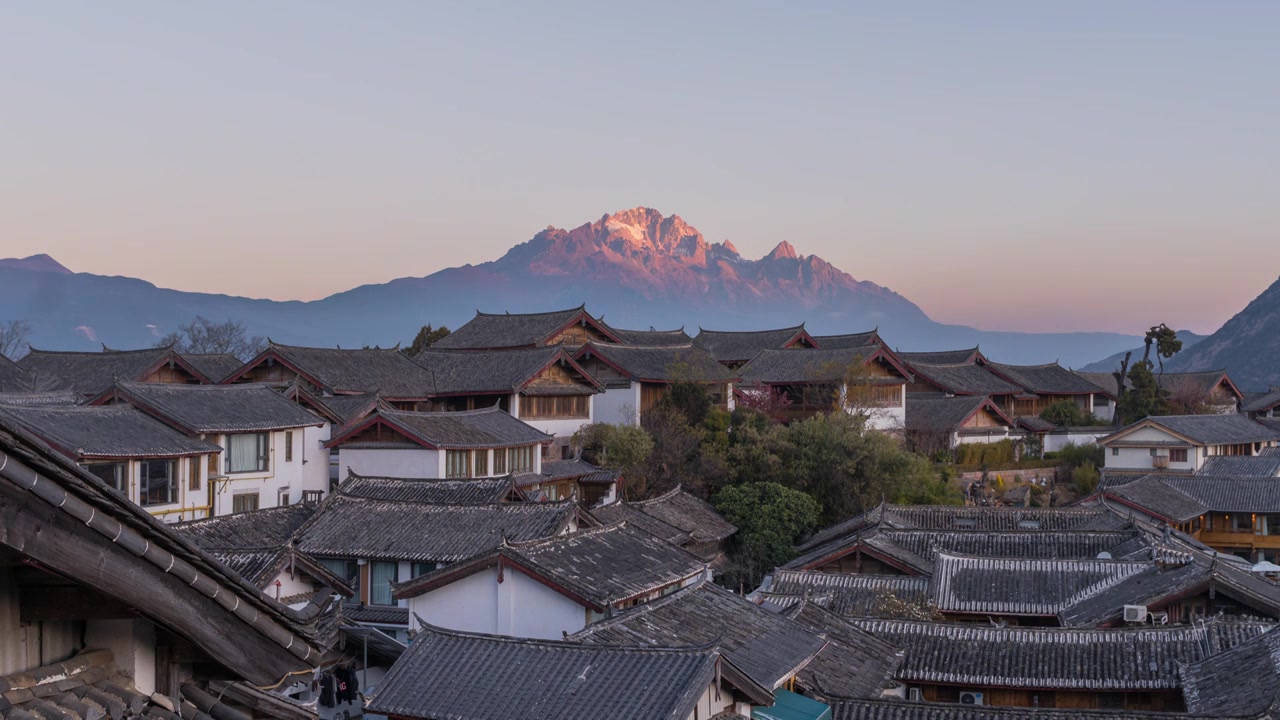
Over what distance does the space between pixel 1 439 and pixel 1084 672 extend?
2306 cm

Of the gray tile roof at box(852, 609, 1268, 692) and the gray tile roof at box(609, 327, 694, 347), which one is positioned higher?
the gray tile roof at box(609, 327, 694, 347)

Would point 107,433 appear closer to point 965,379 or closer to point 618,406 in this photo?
point 618,406

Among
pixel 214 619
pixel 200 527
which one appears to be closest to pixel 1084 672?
pixel 200 527

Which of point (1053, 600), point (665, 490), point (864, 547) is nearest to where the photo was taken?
point (1053, 600)

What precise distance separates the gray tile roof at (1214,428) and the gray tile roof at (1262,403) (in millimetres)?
12858

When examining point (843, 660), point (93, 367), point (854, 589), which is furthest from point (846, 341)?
point (843, 660)

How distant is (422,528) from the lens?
27344 mm

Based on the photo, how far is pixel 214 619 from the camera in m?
4.48

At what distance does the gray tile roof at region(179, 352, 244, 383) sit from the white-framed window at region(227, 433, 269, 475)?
10.4m

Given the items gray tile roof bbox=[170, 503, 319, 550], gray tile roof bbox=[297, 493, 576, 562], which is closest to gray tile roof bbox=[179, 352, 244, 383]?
gray tile roof bbox=[170, 503, 319, 550]

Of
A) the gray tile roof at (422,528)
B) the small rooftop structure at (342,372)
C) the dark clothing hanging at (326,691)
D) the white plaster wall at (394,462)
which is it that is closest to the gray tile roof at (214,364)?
the small rooftop structure at (342,372)

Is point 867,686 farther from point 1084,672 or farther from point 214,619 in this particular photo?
point 214,619

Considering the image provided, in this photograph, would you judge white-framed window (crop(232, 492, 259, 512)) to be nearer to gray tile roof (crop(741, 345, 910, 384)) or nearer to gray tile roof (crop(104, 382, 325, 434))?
gray tile roof (crop(104, 382, 325, 434))

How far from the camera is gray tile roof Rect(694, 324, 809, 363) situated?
192 ft
